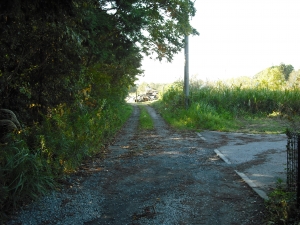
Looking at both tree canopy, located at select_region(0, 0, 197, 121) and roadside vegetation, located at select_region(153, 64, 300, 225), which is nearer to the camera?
tree canopy, located at select_region(0, 0, 197, 121)

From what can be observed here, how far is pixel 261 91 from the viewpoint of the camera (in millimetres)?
20750

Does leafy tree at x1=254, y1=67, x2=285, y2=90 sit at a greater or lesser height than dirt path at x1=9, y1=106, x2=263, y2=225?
greater

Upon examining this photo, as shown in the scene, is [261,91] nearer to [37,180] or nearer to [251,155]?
[251,155]

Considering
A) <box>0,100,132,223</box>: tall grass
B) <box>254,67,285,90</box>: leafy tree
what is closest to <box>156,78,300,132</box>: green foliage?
<box>254,67,285,90</box>: leafy tree

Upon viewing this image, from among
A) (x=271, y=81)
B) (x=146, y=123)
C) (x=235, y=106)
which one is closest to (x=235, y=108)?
(x=235, y=106)

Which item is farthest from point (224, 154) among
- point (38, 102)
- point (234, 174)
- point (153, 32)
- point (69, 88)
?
point (153, 32)

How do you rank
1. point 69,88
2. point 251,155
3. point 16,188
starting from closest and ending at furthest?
point 16,188 → point 69,88 → point 251,155

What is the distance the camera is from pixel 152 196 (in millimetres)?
5410

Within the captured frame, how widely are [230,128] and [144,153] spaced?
6767 millimetres

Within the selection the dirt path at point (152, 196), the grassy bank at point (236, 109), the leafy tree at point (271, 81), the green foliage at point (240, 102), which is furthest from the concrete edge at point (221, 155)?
the leafy tree at point (271, 81)

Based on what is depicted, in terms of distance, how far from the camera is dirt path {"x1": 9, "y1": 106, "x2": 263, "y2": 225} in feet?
14.7

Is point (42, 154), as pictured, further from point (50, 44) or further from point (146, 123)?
point (146, 123)

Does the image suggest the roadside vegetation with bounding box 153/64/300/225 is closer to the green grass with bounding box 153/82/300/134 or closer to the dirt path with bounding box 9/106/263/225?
the green grass with bounding box 153/82/300/134

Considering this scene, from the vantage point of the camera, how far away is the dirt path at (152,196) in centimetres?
449
